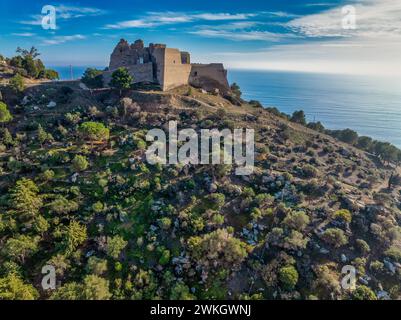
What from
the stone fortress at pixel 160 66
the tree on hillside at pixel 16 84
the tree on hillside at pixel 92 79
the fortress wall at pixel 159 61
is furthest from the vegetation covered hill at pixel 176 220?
the stone fortress at pixel 160 66

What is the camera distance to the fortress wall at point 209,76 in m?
69.7

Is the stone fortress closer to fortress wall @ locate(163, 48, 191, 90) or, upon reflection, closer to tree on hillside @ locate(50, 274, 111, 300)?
fortress wall @ locate(163, 48, 191, 90)

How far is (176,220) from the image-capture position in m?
34.5

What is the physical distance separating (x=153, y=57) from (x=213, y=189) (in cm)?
4210

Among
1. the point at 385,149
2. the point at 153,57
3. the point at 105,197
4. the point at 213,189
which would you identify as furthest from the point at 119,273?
the point at 385,149

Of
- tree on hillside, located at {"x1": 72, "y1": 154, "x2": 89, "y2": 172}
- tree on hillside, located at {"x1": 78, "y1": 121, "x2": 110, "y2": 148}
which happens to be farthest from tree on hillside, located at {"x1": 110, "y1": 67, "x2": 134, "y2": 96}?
tree on hillside, located at {"x1": 72, "y1": 154, "x2": 89, "y2": 172}

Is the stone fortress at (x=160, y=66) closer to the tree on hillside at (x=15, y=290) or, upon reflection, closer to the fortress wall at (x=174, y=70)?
the fortress wall at (x=174, y=70)

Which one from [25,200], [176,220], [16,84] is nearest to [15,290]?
[25,200]

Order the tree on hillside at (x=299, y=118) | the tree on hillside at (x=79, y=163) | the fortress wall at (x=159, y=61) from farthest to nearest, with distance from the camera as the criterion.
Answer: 1. the tree on hillside at (x=299, y=118)
2. the fortress wall at (x=159, y=61)
3. the tree on hillside at (x=79, y=163)

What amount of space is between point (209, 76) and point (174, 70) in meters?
11.2

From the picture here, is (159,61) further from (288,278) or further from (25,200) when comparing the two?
(288,278)

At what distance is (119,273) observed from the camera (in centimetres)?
2964

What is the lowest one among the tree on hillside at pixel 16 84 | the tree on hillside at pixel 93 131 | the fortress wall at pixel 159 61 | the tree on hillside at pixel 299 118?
the tree on hillside at pixel 93 131
